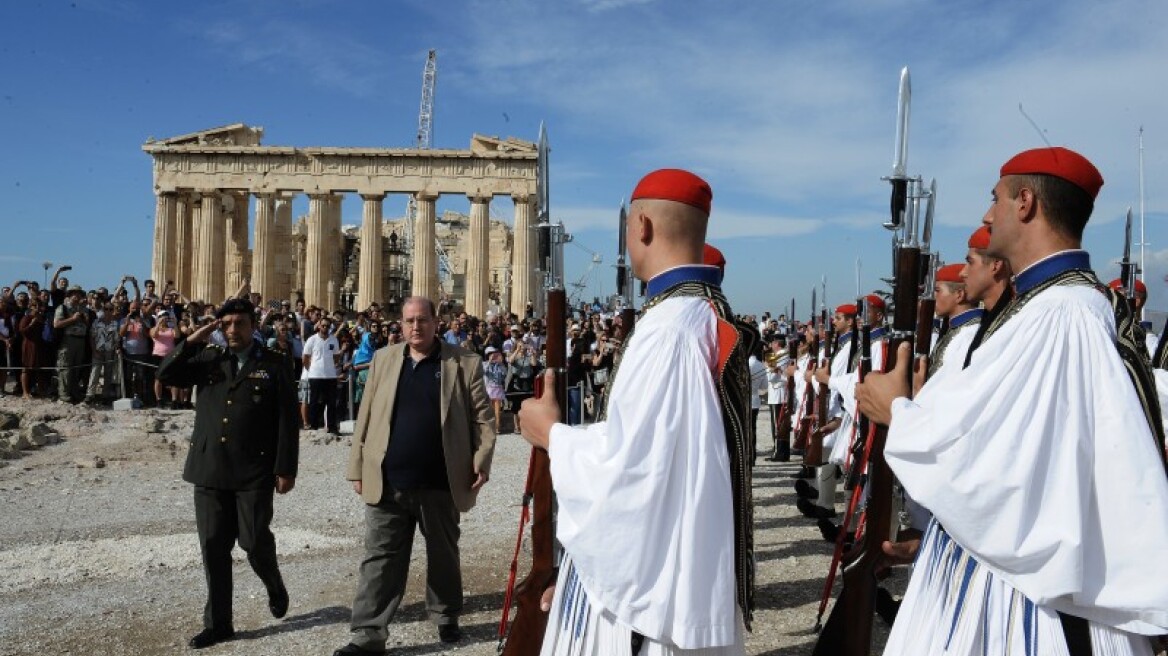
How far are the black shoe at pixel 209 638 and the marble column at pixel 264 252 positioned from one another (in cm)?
3930

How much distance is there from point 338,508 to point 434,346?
441cm

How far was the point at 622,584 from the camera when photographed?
97.9 inches

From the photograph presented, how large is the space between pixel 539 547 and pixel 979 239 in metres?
2.69

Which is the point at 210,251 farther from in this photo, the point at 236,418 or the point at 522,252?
the point at 236,418

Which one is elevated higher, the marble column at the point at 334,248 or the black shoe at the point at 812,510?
the marble column at the point at 334,248

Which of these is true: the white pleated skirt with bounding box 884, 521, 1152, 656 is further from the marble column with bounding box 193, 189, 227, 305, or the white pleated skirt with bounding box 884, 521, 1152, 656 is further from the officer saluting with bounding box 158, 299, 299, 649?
the marble column with bounding box 193, 189, 227, 305

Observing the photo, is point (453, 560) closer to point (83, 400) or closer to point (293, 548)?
point (293, 548)

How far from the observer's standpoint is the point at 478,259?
43.1 metres

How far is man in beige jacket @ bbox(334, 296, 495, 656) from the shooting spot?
5.43 meters

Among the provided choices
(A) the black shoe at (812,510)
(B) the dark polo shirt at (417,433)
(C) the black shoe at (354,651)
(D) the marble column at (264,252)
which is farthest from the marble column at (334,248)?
(C) the black shoe at (354,651)

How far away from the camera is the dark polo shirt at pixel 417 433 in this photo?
552cm

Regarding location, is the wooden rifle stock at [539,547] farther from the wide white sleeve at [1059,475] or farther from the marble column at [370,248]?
the marble column at [370,248]

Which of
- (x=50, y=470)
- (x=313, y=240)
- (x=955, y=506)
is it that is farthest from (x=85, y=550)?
(x=313, y=240)

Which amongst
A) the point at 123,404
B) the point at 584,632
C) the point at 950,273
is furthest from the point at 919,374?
the point at 123,404
